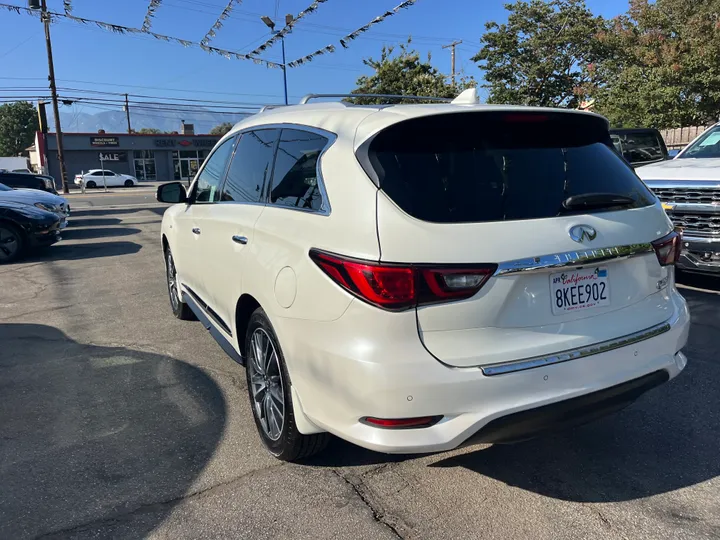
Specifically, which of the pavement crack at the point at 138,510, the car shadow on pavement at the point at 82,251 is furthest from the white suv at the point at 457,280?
the car shadow on pavement at the point at 82,251

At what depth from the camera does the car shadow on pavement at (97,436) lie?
265 cm

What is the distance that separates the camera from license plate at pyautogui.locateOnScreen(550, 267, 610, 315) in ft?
7.83

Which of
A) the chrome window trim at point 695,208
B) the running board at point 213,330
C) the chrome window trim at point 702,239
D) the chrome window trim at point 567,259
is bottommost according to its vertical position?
the running board at point 213,330

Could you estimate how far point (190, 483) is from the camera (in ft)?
9.38

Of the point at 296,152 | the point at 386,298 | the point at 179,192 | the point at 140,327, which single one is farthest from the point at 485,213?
the point at 140,327

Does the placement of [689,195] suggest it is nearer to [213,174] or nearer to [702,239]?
[702,239]

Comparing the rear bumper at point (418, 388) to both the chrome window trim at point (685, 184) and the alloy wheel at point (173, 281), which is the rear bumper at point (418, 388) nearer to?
the alloy wheel at point (173, 281)

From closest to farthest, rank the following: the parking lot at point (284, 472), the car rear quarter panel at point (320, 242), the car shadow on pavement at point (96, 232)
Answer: the car rear quarter panel at point (320, 242), the parking lot at point (284, 472), the car shadow on pavement at point (96, 232)

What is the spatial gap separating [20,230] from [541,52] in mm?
30736

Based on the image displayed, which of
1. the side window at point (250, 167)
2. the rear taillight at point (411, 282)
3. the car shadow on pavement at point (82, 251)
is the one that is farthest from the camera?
the car shadow on pavement at point (82, 251)

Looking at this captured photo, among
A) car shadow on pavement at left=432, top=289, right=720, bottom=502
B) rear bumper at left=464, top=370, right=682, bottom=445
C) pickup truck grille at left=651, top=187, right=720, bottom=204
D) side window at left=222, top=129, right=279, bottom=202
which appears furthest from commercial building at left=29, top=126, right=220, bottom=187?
rear bumper at left=464, top=370, right=682, bottom=445

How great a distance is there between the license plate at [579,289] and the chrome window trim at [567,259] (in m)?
0.05

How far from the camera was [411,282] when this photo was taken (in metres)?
2.18

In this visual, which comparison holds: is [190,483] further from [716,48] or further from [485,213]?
[716,48]
